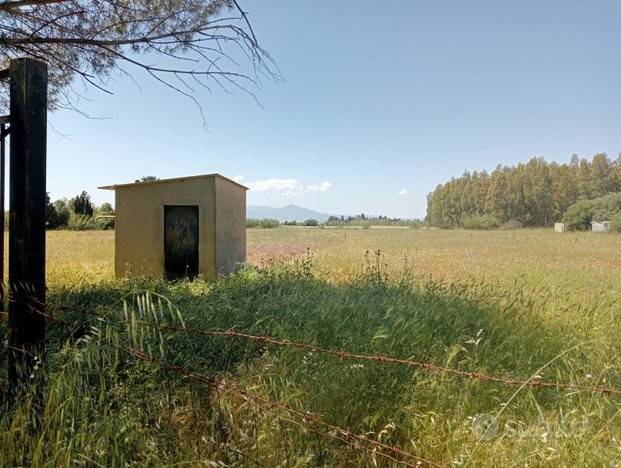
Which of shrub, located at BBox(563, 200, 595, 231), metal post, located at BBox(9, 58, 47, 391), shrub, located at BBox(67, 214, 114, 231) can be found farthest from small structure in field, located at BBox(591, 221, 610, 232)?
shrub, located at BBox(67, 214, 114, 231)

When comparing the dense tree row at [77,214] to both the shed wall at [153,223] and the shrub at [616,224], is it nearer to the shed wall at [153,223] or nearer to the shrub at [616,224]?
the shed wall at [153,223]

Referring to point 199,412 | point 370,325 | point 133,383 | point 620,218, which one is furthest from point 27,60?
point 620,218

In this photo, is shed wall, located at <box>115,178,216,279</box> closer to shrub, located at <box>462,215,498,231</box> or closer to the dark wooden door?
the dark wooden door

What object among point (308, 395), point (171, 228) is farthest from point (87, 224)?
point (308, 395)

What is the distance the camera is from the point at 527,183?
2628 inches

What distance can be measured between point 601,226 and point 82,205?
57197mm

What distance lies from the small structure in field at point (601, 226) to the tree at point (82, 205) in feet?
178

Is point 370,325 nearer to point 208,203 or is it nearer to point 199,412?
point 199,412

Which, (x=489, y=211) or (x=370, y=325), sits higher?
(x=489, y=211)

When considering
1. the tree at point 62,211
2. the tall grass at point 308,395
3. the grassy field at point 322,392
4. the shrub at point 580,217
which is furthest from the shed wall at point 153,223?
the shrub at point 580,217

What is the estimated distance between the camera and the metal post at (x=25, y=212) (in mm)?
2090

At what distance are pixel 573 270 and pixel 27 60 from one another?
12.6 m

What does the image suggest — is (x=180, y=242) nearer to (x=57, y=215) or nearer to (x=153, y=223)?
(x=153, y=223)

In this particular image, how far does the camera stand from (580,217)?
149ft
